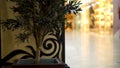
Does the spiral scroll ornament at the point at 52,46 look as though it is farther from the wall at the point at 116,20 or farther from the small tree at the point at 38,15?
the wall at the point at 116,20

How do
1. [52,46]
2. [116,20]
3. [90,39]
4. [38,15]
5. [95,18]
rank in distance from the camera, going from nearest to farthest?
[38,15] < [52,46] < [90,39] < [116,20] < [95,18]

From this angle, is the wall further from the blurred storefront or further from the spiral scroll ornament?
the spiral scroll ornament

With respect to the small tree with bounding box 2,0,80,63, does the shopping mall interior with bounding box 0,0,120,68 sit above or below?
below

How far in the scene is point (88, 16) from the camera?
17.1 metres

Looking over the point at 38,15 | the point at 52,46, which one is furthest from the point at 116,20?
the point at 38,15

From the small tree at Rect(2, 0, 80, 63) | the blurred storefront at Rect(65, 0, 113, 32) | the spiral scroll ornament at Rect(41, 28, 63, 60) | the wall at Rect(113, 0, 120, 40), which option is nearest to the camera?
the small tree at Rect(2, 0, 80, 63)

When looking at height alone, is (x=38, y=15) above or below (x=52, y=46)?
above

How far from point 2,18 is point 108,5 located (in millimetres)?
10508

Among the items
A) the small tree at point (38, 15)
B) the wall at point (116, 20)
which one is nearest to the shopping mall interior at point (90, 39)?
the wall at point (116, 20)

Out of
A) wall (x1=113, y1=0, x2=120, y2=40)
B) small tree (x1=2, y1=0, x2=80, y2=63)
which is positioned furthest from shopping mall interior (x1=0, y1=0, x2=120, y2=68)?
small tree (x1=2, y1=0, x2=80, y2=63)

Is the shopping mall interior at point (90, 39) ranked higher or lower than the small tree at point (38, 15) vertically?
lower

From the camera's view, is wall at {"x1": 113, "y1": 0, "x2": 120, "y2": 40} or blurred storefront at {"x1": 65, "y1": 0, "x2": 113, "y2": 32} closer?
wall at {"x1": 113, "y1": 0, "x2": 120, "y2": 40}

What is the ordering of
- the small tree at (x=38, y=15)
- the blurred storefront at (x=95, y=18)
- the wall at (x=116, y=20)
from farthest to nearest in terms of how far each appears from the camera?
1. the blurred storefront at (x=95, y=18)
2. the wall at (x=116, y=20)
3. the small tree at (x=38, y=15)

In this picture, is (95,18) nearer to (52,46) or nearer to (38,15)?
(52,46)
